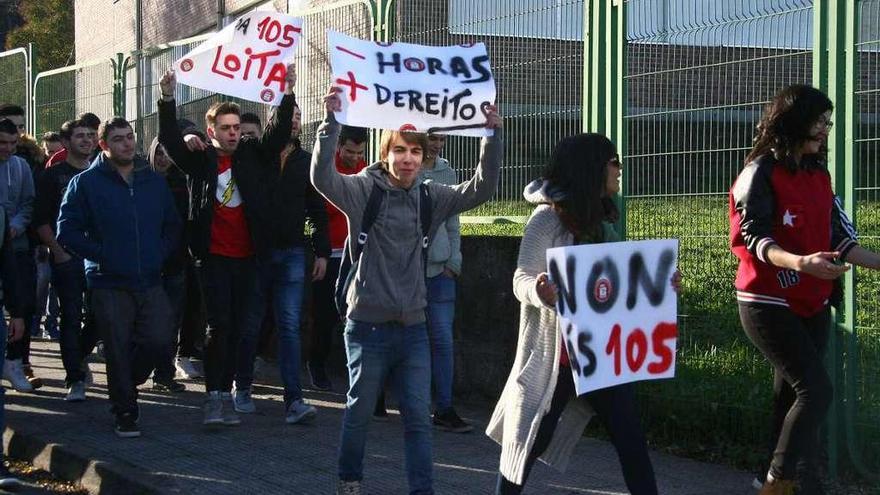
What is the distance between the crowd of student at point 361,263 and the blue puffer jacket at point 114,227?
0.04 feet

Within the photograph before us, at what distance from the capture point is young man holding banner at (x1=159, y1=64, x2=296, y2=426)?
855 centimetres

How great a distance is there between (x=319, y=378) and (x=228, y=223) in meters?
1.96

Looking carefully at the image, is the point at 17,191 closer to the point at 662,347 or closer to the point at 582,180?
the point at 582,180

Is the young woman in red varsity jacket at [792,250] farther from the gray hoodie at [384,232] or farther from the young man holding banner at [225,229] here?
the young man holding banner at [225,229]

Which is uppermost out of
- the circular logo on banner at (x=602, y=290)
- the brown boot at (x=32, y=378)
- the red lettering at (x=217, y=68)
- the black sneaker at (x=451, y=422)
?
the red lettering at (x=217, y=68)

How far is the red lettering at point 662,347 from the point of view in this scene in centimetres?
571

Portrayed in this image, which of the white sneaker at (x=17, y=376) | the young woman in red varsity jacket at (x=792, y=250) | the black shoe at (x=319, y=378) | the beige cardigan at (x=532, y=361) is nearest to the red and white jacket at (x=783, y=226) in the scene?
the young woman in red varsity jacket at (x=792, y=250)

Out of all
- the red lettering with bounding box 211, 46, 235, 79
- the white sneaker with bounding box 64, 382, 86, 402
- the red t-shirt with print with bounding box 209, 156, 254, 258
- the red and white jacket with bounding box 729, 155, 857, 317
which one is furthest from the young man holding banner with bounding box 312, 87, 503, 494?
the white sneaker with bounding box 64, 382, 86, 402

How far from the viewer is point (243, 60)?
27.7 ft

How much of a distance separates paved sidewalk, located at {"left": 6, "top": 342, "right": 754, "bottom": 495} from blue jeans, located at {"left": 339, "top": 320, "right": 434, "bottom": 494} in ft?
2.32

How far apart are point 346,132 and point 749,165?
357cm

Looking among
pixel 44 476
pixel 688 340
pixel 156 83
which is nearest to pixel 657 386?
pixel 688 340

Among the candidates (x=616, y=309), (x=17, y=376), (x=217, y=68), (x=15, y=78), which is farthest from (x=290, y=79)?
(x=15, y=78)

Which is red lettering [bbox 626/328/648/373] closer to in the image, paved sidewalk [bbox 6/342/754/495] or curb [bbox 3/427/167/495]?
paved sidewalk [bbox 6/342/754/495]
